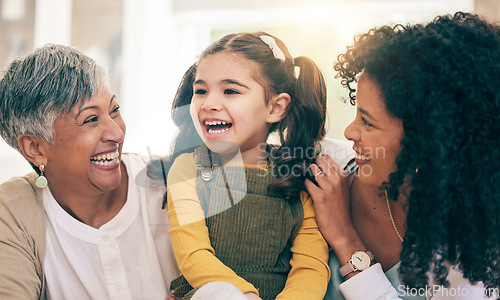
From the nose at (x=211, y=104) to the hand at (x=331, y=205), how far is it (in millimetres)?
334

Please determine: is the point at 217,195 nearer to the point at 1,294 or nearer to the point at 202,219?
the point at 202,219

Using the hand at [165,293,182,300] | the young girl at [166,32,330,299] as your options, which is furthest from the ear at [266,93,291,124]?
the hand at [165,293,182,300]

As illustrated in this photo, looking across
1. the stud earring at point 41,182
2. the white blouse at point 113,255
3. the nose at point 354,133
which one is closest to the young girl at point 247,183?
the white blouse at point 113,255

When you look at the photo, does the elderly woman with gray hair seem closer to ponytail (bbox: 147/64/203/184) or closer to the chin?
ponytail (bbox: 147/64/203/184)

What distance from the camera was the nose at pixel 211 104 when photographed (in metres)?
1.31

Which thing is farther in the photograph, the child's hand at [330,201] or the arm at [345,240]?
the child's hand at [330,201]

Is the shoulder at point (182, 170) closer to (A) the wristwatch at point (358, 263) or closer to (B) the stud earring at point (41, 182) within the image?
(B) the stud earring at point (41, 182)

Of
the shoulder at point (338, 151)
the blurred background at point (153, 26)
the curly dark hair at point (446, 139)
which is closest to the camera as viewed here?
the curly dark hair at point (446, 139)

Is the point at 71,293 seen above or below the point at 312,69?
below

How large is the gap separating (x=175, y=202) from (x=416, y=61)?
29.3 inches

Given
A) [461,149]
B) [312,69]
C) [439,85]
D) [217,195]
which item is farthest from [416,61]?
[217,195]

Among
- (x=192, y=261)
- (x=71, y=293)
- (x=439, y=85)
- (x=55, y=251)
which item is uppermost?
(x=439, y=85)

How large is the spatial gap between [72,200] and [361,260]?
2.97 ft

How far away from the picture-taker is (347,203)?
1370mm
